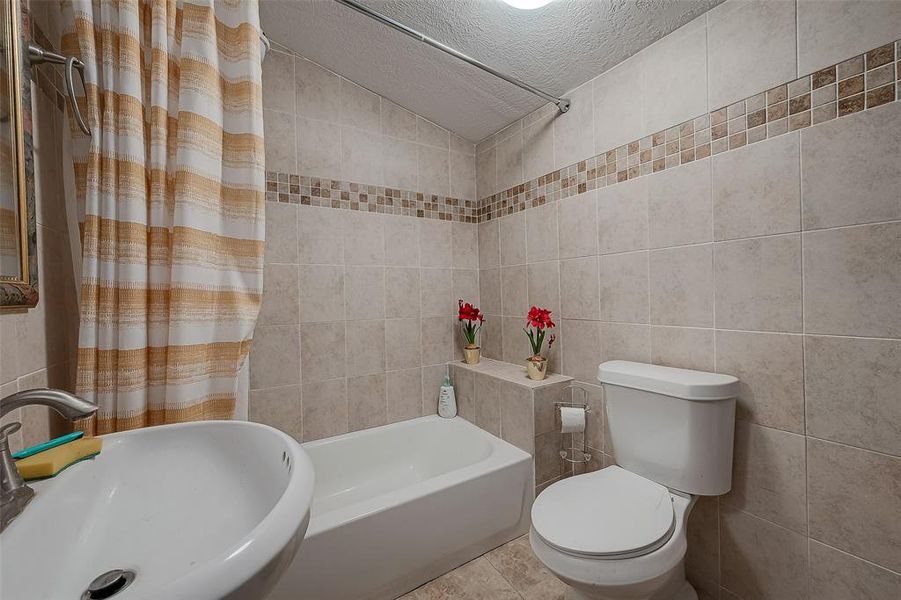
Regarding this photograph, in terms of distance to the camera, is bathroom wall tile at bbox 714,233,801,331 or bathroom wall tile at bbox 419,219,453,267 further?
bathroom wall tile at bbox 419,219,453,267

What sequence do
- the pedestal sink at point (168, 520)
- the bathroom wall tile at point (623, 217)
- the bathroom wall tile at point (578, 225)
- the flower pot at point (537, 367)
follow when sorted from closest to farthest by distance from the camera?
the pedestal sink at point (168, 520), the bathroom wall tile at point (623, 217), the bathroom wall tile at point (578, 225), the flower pot at point (537, 367)

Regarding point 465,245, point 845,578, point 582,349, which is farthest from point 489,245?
point 845,578

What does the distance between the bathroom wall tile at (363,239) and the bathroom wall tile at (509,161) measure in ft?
2.40

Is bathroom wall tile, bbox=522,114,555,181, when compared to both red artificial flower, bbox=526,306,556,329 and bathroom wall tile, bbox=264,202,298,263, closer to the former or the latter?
red artificial flower, bbox=526,306,556,329

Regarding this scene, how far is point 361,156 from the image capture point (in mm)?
2035

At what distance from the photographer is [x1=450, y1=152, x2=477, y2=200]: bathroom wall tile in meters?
2.33

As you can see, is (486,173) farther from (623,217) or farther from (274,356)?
(274,356)

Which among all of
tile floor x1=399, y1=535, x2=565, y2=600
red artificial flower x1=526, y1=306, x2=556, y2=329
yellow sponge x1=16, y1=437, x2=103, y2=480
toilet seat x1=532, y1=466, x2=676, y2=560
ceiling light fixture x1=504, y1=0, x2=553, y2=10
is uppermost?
ceiling light fixture x1=504, y1=0, x2=553, y2=10

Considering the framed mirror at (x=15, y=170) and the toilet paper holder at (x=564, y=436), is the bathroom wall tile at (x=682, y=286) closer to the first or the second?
the toilet paper holder at (x=564, y=436)

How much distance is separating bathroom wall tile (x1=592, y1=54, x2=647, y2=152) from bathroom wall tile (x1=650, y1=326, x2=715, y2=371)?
80 centimetres

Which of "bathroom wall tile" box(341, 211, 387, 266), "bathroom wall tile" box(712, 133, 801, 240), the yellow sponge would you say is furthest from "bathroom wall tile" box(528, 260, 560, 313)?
the yellow sponge

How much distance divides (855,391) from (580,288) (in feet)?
3.09

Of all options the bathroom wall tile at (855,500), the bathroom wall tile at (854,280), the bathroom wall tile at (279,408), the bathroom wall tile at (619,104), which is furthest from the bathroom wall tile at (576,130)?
the bathroom wall tile at (279,408)

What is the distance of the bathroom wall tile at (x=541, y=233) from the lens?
1894mm
